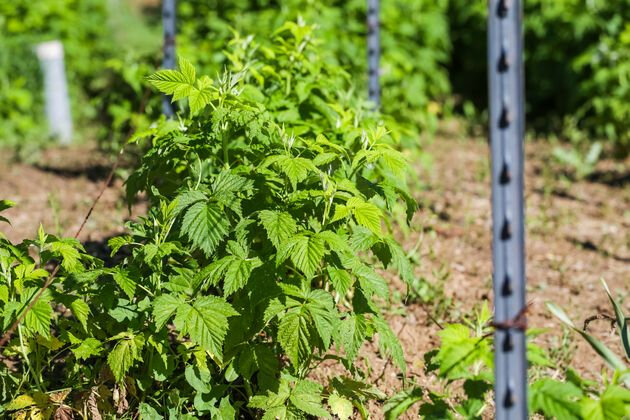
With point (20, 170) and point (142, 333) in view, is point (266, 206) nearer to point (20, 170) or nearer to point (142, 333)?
point (142, 333)

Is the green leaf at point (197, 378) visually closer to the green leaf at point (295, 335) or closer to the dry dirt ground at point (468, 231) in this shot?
the green leaf at point (295, 335)

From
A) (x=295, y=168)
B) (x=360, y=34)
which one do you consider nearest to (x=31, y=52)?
(x=360, y=34)

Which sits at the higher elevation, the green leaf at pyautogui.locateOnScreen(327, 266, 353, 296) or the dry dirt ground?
the green leaf at pyautogui.locateOnScreen(327, 266, 353, 296)

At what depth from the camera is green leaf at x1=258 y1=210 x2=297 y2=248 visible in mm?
2760

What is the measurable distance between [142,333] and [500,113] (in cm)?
139

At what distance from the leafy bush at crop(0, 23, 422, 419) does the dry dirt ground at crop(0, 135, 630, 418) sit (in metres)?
0.56

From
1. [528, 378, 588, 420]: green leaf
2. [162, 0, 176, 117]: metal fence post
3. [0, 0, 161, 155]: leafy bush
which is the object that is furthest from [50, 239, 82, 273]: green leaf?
[0, 0, 161, 155]: leafy bush

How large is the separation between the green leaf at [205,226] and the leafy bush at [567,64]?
18.1ft

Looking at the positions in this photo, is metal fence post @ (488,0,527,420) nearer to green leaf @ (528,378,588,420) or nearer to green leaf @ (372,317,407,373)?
green leaf @ (528,378,588,420)

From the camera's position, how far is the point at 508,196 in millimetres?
2293

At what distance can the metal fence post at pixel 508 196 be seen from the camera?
2.26 metres

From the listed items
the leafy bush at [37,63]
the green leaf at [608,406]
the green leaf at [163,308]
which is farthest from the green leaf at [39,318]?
the leafy bush at [37,63]

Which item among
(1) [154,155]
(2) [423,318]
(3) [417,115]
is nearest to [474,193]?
(3) [417,115]

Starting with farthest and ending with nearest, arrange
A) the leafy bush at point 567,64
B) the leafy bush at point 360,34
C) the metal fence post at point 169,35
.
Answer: the leafy bush at point 567,64, the leafy bush at point 360,34, the metal fence post at point 169,35
